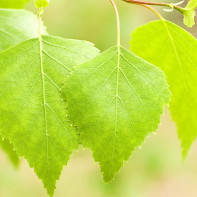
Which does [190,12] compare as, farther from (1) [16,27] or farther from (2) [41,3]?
(1) [16,27]

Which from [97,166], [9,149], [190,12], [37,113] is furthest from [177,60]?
[97,166]

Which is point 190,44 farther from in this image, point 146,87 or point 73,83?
point 73,83

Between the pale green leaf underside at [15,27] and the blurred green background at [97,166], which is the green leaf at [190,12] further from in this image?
the blurred green background at [97,166]

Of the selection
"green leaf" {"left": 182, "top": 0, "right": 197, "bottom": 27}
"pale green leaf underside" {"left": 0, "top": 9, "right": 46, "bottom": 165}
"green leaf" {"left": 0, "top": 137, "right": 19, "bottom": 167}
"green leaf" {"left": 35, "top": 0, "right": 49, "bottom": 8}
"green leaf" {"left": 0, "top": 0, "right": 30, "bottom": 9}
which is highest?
"green leaf" {"left": 182, "top": 0, "right": 197, "bottom": 27}

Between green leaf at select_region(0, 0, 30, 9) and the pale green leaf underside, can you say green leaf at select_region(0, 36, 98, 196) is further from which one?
green leaf at select_region(0, 0, 30, 9)

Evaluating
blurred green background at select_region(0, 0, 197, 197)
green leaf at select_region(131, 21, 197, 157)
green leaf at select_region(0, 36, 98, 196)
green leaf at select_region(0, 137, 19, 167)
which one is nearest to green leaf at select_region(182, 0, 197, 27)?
green leaf at select_region(131, 21, 197, 157)

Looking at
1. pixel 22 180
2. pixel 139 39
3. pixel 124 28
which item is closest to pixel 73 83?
pixel 139 39
